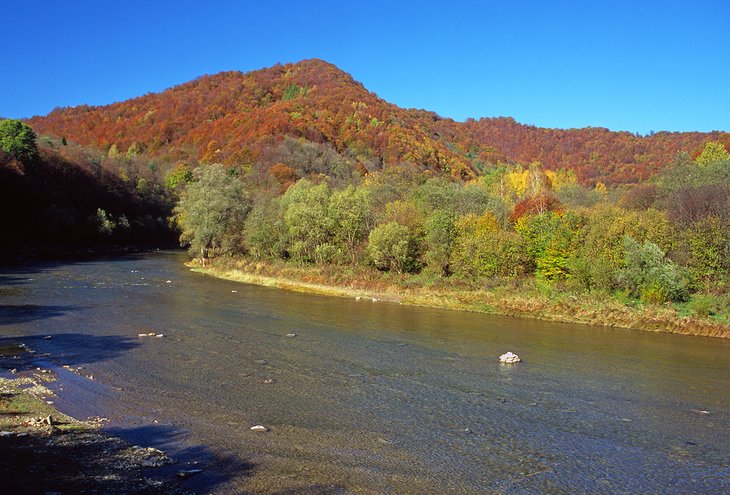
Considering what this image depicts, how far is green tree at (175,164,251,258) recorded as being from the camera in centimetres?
6675

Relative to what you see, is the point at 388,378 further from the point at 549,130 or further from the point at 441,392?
the point at 549,130

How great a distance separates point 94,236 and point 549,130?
138 meters

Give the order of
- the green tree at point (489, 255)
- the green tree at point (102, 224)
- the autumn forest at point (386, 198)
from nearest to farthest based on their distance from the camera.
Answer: the autumn forest at point (386, 198)
the green tree at point (489, 255)
the green tree at point (102, 224)

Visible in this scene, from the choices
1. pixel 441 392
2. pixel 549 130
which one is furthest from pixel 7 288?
pixel 549 130

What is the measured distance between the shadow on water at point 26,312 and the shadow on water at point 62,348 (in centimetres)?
509

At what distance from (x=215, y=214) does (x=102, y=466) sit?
57456 mm

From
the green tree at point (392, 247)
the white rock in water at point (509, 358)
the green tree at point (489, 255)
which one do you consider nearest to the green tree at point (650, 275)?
the green tree at point (489, 255)

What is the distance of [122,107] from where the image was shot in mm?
196375

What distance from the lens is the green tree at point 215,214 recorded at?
6675cm

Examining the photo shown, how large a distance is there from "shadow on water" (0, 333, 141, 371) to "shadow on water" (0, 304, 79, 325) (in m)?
5.09

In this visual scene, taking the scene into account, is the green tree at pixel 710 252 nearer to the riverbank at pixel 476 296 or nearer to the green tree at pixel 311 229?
the riverbank at pixel 476 296

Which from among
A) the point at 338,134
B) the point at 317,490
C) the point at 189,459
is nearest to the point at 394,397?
the point at 317,490

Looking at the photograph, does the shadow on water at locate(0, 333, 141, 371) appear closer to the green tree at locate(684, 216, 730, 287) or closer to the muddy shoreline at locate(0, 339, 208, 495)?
the muddy shoreline at locate(0, 339, 208, 495)

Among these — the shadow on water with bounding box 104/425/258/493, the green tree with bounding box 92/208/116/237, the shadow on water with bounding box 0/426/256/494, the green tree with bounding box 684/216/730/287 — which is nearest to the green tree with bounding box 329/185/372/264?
the green tree with bounding box 684/216/730/287
